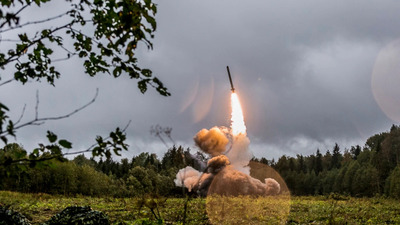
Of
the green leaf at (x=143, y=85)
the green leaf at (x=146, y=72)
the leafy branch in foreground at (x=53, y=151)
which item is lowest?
the leafy branch in foreground at (x=53, y=151)

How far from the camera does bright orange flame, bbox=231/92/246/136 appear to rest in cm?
3262

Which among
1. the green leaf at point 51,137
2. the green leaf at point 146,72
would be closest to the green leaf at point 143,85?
the green leaf at point 146,72

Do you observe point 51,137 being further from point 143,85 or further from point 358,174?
point 358,174

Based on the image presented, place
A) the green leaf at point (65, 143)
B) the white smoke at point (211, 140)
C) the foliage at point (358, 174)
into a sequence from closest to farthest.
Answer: the green leaf at point (65, 143) → the white smoke at point (211, 140) → the foliage at point (358, 174)

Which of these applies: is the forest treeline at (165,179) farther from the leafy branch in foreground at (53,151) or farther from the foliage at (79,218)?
the leafy branch in foreground at (53,151)

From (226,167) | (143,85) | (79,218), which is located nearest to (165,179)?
(226,167)

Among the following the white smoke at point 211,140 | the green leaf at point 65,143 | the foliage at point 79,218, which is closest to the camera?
the green leaf at point 65,143

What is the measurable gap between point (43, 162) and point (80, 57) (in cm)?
184

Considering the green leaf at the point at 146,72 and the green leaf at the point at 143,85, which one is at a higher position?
the green leaf at the point at 146,72

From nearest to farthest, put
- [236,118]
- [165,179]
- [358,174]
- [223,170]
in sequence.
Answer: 1. [236,118]
2. [223,170]
3. [165,179]
4. [358,174]

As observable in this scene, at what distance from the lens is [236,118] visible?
3450 cm

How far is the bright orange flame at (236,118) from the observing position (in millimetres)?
32616

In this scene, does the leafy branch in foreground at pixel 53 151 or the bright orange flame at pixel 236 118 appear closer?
the leafy branch in foreground at pixel 53 151

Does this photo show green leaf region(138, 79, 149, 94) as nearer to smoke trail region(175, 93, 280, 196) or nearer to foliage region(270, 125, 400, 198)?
smoke trail region(175, 93, 280, 196)
